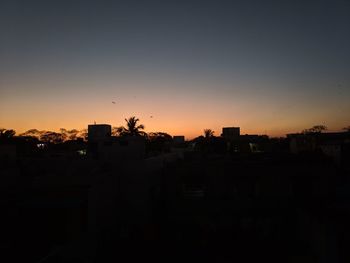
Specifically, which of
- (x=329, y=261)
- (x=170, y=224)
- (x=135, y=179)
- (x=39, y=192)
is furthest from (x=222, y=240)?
(x=39, y=192)

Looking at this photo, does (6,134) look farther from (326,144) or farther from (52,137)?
Result: (326,144)

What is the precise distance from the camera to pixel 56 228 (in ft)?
41.1

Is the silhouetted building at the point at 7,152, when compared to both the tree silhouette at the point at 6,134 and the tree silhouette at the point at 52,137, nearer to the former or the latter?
the tree silhouette at the point at 6,134

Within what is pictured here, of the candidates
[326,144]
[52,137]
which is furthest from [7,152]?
[52,137]

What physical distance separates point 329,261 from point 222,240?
5.41 meters

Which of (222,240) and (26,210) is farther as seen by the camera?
(222,240)

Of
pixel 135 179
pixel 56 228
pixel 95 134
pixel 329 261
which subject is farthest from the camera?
pixel 95 134

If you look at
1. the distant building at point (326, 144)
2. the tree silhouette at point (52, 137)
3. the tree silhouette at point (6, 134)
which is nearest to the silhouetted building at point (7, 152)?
the tree silhouette at point (6, 134)

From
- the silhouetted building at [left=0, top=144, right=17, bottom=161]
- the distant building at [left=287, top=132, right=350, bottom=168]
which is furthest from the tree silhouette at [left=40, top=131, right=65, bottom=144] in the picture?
the distant building at [left=287, top=132, right=350, bottom=168]

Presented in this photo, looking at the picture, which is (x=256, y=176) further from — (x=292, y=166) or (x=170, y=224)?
(x=170, y=224)

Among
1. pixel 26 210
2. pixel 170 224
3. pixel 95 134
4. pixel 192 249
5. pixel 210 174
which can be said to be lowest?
pixel 192 249

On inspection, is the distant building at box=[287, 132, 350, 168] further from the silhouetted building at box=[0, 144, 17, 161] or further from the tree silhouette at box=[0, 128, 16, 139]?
the tree silhouette at box=[0, 128, 16, 139]

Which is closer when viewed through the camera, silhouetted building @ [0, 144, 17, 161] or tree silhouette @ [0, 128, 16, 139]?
silhouetted building @ [0, 144, 17, 161]

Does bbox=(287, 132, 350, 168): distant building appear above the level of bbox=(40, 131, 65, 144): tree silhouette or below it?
below
